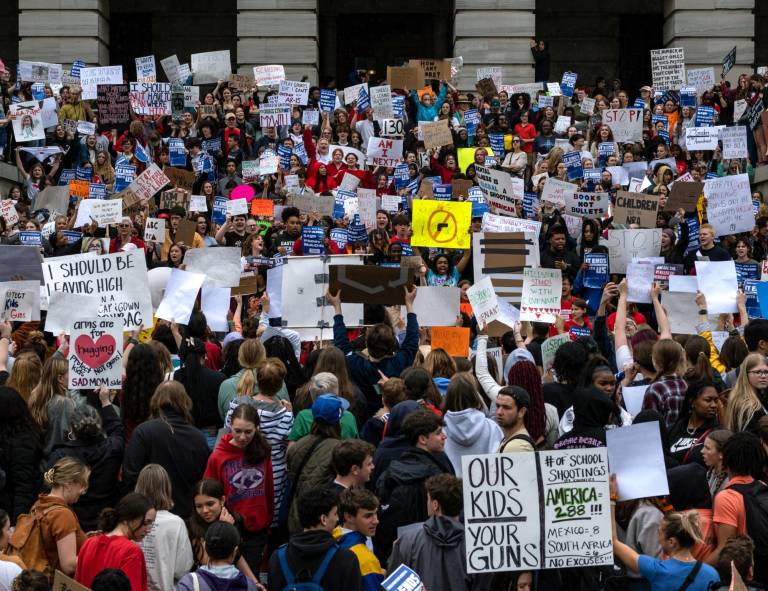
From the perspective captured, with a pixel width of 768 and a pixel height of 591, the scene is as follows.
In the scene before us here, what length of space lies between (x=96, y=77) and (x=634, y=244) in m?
12.0

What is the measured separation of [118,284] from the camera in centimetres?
1143

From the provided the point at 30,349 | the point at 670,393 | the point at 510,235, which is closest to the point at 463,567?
the point at 670,393

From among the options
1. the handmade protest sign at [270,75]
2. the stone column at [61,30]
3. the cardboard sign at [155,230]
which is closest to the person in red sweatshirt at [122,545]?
the cardboard sign at [155,230]

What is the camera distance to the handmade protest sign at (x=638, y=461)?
7.41 m

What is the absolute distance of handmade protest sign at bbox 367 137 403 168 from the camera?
840 inches

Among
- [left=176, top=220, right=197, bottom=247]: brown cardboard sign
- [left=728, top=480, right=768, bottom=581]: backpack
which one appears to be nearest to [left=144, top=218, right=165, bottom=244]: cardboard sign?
[left=176, top=220, right=197, bottom=247]: brown cardboard sign

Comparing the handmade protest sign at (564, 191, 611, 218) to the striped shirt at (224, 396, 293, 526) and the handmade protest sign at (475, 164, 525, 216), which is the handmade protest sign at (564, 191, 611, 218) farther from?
the striped shirt at (224, 396, 293, 526)

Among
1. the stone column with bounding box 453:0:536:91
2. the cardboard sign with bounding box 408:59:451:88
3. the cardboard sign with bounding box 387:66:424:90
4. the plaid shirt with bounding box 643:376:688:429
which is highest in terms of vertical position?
the stone column with bounding box 453:0:536:91

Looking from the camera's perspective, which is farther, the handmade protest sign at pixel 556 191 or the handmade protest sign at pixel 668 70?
the handmade protest sign at pixel 668 70

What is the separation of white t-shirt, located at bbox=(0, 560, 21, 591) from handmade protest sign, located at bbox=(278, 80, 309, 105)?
17.3m

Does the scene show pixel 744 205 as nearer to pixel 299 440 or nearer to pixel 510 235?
pixel 510 235

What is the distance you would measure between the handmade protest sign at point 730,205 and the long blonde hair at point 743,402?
333 inches

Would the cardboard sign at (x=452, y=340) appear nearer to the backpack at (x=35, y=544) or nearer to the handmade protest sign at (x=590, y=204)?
the backpack at (x=35, y=544)

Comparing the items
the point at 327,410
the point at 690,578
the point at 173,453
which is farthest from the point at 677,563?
the point at 173,453
